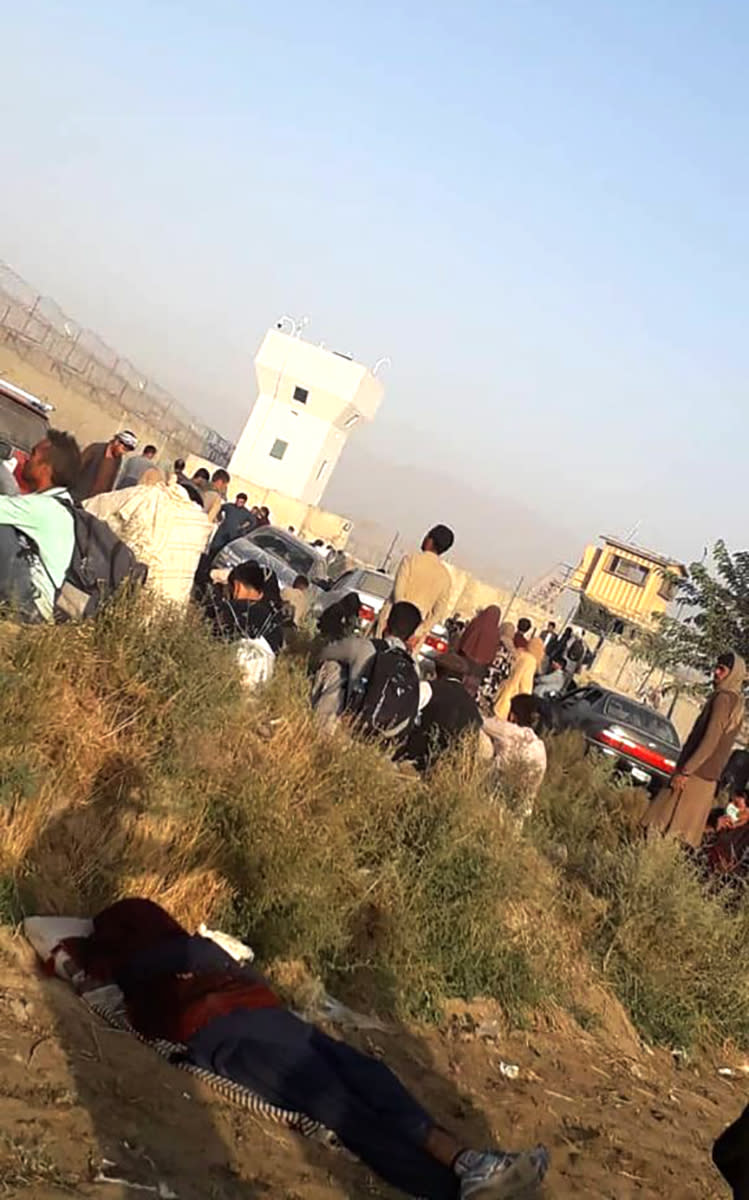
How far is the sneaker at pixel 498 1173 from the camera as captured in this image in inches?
157

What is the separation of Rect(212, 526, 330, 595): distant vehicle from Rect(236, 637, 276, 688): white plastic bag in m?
10.9

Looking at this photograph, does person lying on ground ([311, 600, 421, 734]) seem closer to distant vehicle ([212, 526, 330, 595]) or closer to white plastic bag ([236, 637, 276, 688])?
white plastic bag ([236, 637, 276, 688])

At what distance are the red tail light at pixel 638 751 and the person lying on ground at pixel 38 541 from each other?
12.3 metres

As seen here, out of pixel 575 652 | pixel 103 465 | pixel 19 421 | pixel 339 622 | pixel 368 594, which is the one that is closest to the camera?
pixel 339 622

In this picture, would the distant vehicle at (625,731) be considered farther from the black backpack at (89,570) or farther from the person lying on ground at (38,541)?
the person lying on ground at (38,541)

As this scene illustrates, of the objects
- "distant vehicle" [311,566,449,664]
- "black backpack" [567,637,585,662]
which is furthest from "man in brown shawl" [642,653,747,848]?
"black backpack" [567,637,585,662]

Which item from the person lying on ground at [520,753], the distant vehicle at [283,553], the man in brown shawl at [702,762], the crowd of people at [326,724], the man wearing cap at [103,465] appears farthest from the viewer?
the distant vehicle at [283,553]

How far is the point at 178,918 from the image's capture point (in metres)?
5.73

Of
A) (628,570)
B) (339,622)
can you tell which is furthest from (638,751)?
(628,570)

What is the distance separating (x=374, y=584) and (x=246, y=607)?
12680mm

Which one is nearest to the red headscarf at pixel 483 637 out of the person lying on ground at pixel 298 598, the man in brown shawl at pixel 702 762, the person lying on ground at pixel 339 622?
the person lying on ground at pixel 339 622

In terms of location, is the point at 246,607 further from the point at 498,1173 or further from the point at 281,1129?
the point at 498,1173

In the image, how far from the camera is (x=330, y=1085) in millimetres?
4398

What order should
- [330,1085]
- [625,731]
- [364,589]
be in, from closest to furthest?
1. [330,1085]
2. [625,731]
3. [364,589]
